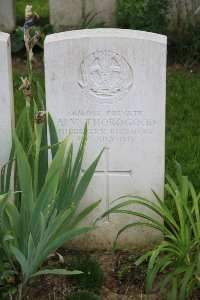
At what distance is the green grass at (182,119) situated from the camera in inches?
200

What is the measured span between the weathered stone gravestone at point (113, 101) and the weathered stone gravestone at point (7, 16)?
3.82m

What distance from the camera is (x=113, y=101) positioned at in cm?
391

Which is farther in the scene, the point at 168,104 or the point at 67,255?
the point at 168,104

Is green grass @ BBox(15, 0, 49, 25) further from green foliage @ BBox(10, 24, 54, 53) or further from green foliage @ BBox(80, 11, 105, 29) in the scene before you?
green foliage @ BBox(80, 11, 105, 29)

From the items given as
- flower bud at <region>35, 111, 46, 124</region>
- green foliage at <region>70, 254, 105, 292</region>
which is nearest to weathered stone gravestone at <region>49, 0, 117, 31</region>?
green foliage at <region>70, 254, 105, 292</region>

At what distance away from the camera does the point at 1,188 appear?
3.84 m

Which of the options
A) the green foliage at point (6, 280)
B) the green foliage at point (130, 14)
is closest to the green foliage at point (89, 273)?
the green foliage at point (6, 280)

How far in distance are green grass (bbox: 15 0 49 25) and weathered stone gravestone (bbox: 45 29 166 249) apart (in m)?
4.03

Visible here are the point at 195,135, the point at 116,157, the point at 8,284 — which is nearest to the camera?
the point at 8,284

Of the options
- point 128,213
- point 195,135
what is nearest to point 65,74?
point 128,213

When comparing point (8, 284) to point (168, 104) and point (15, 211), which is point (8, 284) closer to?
point (15, 211)

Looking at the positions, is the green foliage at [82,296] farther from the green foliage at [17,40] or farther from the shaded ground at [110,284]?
the green foliage at [17,40]

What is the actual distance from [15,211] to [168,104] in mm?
2760

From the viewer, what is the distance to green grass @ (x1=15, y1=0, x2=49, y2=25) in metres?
7.86
